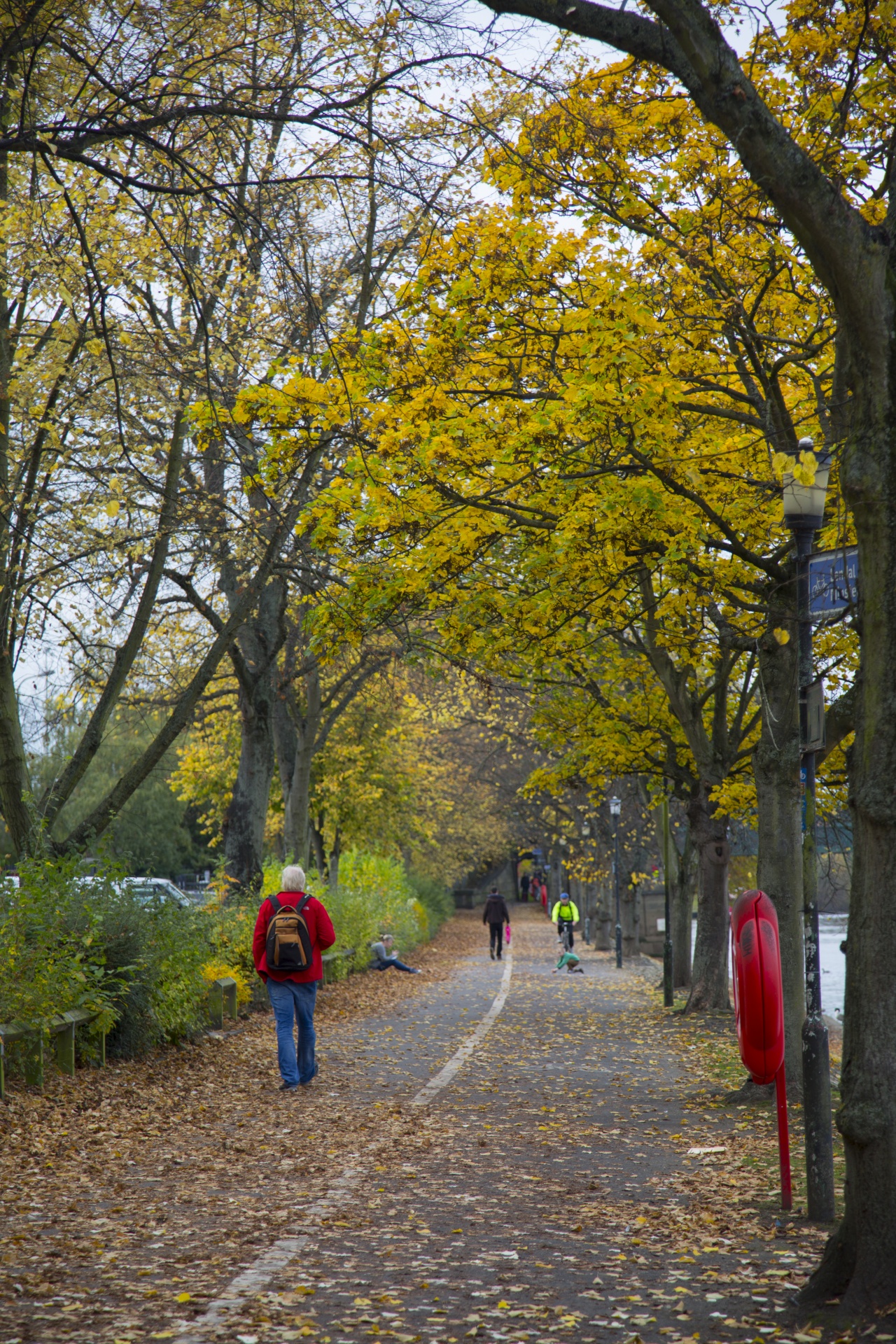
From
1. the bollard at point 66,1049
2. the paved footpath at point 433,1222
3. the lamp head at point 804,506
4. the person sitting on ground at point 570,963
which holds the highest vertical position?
the lamp head at point 804,506

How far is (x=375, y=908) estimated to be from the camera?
99.3 feet

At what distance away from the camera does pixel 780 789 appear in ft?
35.5

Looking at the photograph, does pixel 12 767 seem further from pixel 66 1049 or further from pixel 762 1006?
pixel 762 1006

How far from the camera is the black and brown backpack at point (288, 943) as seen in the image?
1082cm

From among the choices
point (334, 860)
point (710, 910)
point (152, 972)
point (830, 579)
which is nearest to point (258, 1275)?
point (830, 579)

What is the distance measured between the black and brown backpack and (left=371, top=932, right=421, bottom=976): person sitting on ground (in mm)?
14924

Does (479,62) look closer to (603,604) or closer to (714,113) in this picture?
(714,113)

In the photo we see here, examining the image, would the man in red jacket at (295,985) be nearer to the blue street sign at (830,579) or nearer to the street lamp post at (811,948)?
the street lamp post at (811,948)

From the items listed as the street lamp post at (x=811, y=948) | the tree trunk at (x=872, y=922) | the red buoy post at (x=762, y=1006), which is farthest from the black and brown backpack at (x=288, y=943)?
the tree trunk at (x=872, y=922)

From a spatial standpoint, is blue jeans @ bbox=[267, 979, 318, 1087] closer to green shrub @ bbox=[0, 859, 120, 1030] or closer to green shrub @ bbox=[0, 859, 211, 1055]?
green shrub @ bbox=[0, 859, 211, 1055]

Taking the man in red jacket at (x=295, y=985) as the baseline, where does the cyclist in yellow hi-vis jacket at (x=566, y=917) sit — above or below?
below

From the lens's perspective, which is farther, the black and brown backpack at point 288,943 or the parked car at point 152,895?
the parked car at point 152,895

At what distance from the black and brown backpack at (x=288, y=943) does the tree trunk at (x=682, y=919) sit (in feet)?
44.9

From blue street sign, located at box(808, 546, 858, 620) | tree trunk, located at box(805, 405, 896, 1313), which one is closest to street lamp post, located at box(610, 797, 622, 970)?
blue street sign, located at box(808, 546, 858, 620)
